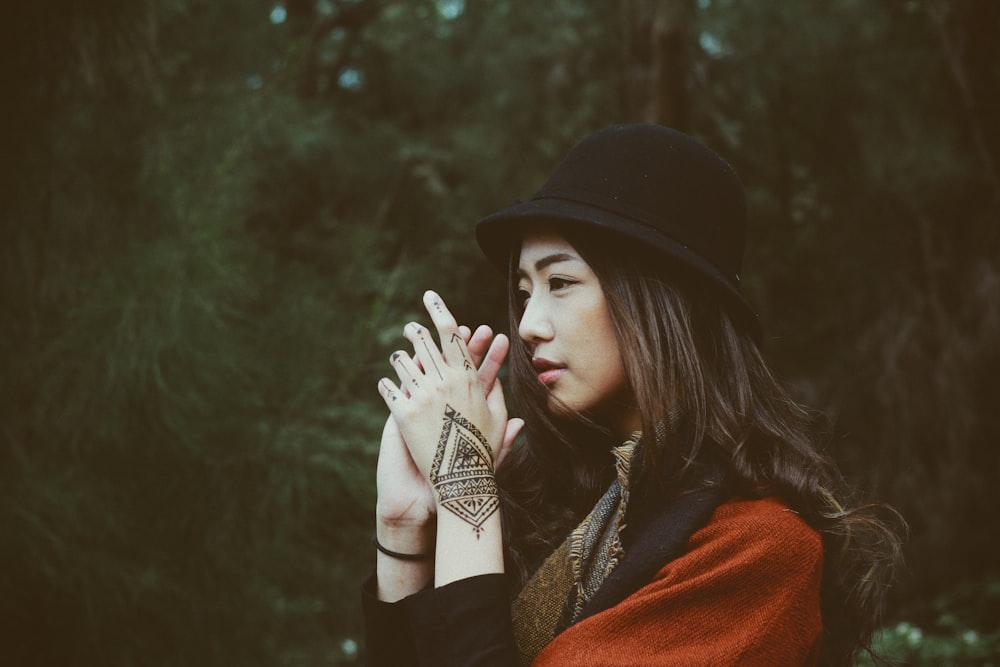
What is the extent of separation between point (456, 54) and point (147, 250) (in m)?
3.33

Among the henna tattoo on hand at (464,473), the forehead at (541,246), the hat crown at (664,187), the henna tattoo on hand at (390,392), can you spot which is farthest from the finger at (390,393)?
the hat crown at (664,187)

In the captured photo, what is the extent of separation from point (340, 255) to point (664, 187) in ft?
8.44

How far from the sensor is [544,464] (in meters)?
1.99

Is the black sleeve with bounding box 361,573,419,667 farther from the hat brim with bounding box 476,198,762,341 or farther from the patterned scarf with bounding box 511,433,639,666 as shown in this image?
the hat brim with bounding box 476,198,762,341

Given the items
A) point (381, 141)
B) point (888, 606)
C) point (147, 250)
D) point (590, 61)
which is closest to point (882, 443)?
point (888, 606)

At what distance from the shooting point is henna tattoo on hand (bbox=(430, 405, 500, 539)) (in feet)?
5.05

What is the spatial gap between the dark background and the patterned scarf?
1063 millimetres

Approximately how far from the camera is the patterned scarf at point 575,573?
5.23 feet

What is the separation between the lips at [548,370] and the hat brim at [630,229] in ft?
0.92

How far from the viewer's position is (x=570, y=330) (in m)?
1.65

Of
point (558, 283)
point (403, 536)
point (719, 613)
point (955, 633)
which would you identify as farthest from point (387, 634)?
point (955, 633)

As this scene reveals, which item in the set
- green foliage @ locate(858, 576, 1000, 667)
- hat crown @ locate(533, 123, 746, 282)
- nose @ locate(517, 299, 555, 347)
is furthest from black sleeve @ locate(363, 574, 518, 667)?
green foliage @ locate(858, 576, 1000, 667)

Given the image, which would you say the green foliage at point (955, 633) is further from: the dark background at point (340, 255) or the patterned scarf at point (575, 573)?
the patterned scarf at point (575, 573)

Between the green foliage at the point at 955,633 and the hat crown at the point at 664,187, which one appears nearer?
the hat crown at the point at 664,187
